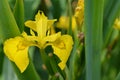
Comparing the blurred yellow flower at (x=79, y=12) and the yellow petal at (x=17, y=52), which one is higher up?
the blurred yellow flower at (x=79, y=12)

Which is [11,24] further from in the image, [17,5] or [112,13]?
[112,13]

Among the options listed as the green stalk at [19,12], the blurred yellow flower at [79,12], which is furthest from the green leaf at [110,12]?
the green stalk at [19,12]

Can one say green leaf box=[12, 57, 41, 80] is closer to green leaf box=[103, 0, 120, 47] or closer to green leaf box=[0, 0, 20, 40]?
green leaf box=[0, 0, 20, 40]

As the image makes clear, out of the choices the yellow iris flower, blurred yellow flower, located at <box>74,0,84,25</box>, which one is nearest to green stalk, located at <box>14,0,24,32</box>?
the yellow iris flower

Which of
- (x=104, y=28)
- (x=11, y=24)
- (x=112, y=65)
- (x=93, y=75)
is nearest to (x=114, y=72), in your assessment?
(x=112, y=65)

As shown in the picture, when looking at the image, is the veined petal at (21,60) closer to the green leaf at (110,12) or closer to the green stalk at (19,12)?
the green stalk at (19,12)
